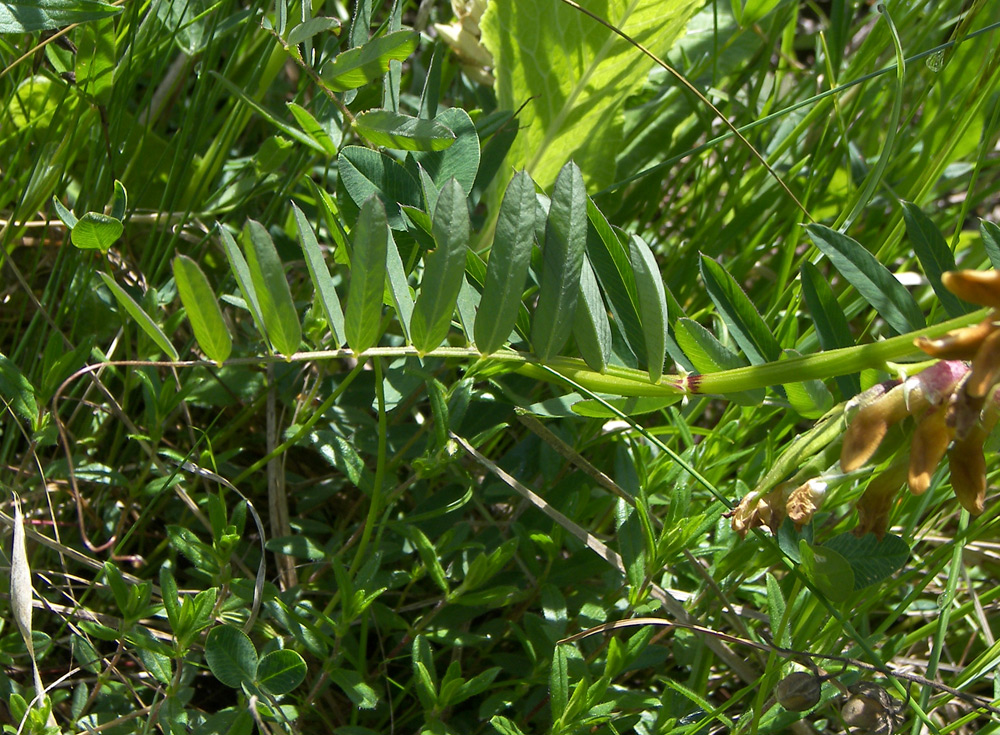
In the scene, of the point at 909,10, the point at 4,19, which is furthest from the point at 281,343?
the point at 909,10

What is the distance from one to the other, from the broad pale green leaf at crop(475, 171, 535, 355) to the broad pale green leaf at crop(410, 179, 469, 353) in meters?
0.04

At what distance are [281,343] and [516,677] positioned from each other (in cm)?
62

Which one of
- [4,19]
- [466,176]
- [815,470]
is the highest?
[4,19]

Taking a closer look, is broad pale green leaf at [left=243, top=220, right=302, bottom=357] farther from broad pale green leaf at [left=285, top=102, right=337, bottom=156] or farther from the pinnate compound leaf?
the pinnate compound leaf

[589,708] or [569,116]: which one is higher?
[569,116]

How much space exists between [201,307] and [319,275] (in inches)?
5.9

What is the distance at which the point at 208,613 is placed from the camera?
108cm

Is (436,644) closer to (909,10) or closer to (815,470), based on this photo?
(815,470)

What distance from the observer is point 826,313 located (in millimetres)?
1134

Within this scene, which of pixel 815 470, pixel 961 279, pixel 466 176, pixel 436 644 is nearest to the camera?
pixel 961 279

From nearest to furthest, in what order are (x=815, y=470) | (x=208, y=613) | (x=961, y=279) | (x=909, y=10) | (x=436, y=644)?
(x=961, y=279), (x=815, y=470), (x=208, y=613), (x=436, y=644), (x=909, y=10)

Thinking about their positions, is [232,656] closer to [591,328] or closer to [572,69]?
[591,328]

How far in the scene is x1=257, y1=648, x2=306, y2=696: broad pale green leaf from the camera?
106 centimetres

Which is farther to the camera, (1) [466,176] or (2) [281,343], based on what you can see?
(1) [466,176]
